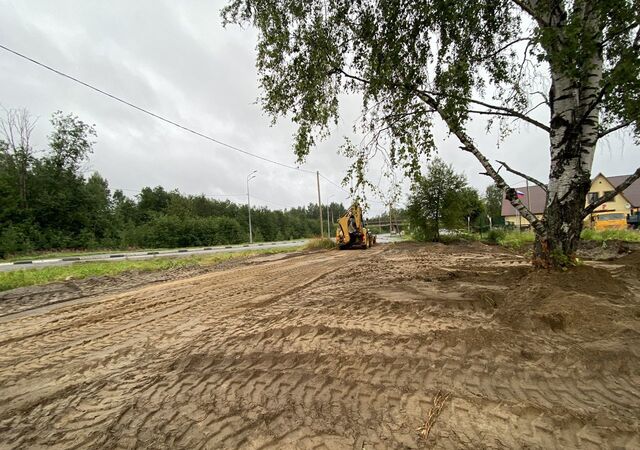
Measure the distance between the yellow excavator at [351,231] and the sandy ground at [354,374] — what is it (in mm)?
13153

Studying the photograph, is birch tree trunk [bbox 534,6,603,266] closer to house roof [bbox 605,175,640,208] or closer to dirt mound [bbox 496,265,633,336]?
dirt mound [bbox 496,265,633,336]

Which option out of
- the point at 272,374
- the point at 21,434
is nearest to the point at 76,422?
the point at 21,434

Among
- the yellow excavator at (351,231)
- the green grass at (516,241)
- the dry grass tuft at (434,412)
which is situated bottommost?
the green grass at (516,241)

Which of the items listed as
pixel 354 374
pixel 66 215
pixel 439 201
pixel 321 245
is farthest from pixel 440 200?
pixel 66 215

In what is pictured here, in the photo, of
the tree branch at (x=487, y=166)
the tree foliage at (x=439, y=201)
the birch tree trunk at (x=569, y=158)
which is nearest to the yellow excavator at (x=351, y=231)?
the tree foliage at (x=439, y=201)

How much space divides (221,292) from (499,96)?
712cm

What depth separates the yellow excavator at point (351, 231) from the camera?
1772 cm

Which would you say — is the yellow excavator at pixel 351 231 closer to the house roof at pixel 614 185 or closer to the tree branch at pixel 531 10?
the tree branch at pixel 531 10

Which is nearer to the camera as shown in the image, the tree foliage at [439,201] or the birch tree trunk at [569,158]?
the birch tree trunk at [569,158]

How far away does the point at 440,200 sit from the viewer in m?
19.0

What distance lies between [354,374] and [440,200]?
18.6m

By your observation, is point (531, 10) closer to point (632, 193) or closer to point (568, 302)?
point (568, 302)

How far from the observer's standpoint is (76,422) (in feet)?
7.37

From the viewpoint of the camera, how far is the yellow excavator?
17.7 metres
